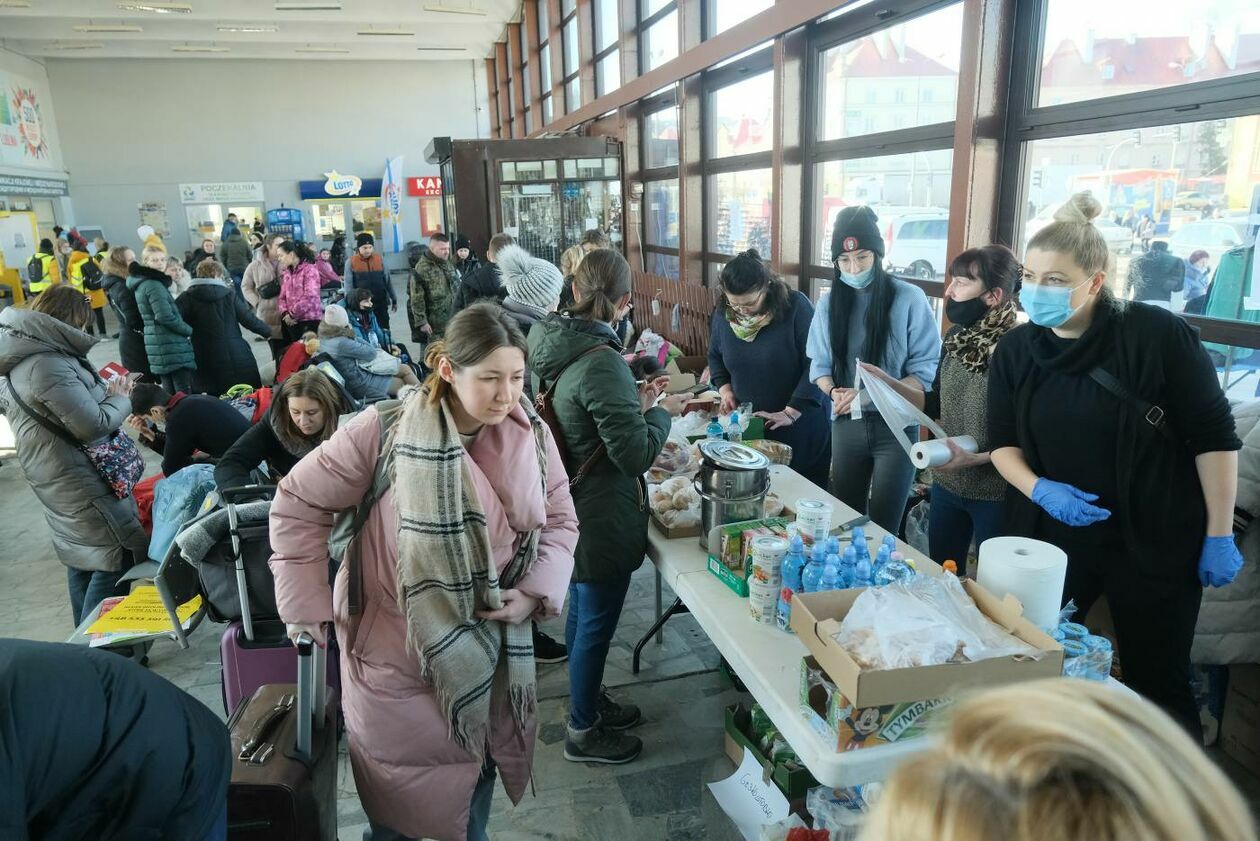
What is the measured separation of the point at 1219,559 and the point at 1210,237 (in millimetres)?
1611

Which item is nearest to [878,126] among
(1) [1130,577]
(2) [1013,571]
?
(1) [1130,577]

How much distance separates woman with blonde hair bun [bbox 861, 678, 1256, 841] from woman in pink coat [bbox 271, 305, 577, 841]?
1.20 metres

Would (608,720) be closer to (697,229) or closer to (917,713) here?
(917,713)

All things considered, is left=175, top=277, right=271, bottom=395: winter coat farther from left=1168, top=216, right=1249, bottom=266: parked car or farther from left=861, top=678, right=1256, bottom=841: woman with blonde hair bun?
left=861, top=678, right=1256, bottom=841: woman with blonde hair bun

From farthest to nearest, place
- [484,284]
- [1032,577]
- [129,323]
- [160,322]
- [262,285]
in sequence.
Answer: [262,285]
[484,284]
[129,323]
[160,322]
[1032,577]

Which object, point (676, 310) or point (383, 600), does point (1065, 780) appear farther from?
point (676, 310)

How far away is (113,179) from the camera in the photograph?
1867 cm

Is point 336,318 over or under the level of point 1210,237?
under

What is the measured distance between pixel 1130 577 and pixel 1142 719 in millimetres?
1624

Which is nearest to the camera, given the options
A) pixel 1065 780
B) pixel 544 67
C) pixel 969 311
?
pixel 1065 780

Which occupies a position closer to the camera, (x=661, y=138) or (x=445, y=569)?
(x=445, y=569)

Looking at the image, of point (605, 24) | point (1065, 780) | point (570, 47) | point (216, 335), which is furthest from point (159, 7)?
point (1065, 780)

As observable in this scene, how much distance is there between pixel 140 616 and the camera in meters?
2.91

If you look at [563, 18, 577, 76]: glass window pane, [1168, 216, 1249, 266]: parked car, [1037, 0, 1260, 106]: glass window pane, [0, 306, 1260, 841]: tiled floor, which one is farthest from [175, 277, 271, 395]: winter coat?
[563, 18, 577, 76]: glass window pane
